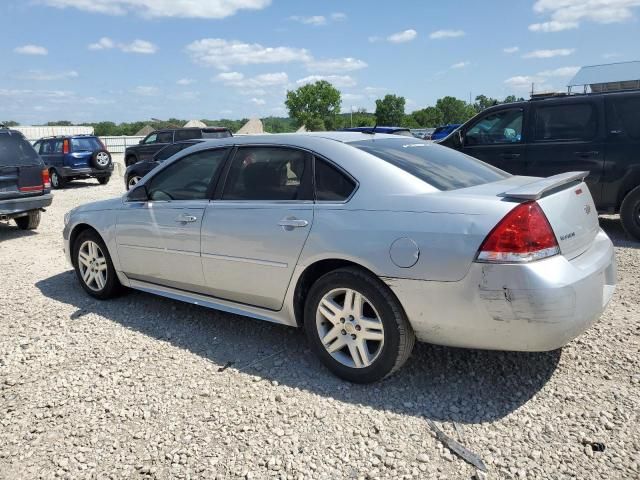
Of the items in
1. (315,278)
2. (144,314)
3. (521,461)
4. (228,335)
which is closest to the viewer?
(521,461)

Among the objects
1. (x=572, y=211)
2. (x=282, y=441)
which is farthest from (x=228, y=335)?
(x=572, y=211)

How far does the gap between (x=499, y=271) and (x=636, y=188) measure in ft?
17.4

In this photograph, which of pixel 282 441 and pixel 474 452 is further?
pixel 282 441

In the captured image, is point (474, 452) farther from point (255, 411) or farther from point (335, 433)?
point (255, 411)

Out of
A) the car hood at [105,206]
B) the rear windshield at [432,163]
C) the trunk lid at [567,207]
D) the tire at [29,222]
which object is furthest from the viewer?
the tire at [29,222]

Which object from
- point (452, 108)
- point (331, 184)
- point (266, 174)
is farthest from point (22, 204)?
point (452, 108)

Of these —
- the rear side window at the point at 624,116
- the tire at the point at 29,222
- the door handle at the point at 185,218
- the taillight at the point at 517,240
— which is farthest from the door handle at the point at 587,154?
the tire at the point at 29,222

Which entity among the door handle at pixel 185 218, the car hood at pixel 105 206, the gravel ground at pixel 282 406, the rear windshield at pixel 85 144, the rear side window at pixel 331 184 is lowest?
the gravel ground at pixel 282 406

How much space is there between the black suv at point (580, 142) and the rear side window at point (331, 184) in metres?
5.12

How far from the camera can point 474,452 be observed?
8.51 ft

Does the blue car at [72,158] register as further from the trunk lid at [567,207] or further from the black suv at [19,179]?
the trunk lid at [567,207]

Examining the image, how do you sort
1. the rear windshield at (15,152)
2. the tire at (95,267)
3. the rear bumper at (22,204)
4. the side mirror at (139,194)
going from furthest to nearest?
the rear windshield at (15,152) < the rear bumper at (22,204) < the tire at (95,267) < the side mirror at (139,194)

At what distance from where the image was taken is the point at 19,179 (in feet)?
27.2

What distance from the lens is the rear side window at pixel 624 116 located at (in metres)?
6.82
